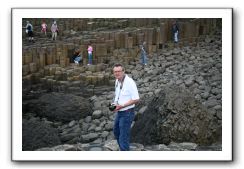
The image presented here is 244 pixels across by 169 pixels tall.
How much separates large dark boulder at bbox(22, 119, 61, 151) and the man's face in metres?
0.63

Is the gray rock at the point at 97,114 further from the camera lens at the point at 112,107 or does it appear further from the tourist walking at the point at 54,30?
the tourist walking at the point at 54,30

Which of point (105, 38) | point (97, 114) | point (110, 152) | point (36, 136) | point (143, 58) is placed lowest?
point (110, 152)

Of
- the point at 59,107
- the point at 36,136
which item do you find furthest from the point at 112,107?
the point at 36,136

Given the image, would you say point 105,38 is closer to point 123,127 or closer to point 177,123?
point 123,127

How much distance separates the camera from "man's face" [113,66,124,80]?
996cm

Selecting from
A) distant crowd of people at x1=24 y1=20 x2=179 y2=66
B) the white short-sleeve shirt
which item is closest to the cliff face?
distant crowd of people at x1=24 y1=20 x2=179 y2=66

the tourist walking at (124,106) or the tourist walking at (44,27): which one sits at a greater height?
the tourist walking at (44,27)

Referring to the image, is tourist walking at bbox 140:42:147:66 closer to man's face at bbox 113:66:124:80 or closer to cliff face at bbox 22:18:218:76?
cliff face at bbox 22:18:218:76

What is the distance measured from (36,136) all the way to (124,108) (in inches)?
27.6

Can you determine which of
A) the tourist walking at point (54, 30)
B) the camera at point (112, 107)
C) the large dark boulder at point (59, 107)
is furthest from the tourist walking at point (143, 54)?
the tourist walking at point (54, 30)

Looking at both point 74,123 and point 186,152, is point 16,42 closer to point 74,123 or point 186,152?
point 74,123

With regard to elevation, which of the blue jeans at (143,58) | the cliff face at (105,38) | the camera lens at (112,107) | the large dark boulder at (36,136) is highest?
the cliff face at (105,38)

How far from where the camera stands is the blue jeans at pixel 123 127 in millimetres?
9898

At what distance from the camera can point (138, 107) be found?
9.95 metres
